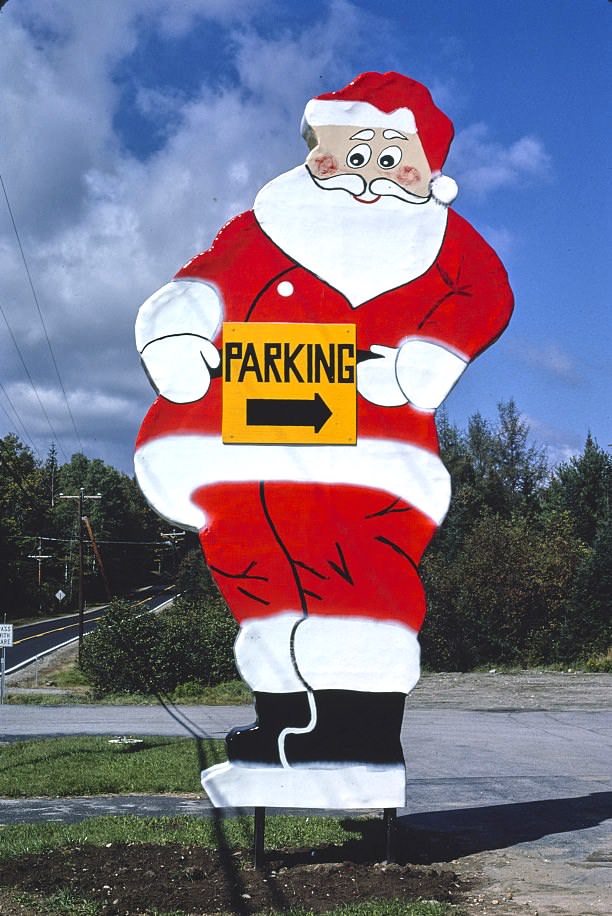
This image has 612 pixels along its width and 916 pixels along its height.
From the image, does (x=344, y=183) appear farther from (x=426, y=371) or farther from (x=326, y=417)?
(x=326, y=417)

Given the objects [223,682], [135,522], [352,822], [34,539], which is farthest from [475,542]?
[135,522]

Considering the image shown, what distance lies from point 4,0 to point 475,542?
2777cm

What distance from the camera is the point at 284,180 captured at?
6961 millimetres

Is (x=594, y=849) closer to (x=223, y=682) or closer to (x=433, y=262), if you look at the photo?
(x=433, y=262)

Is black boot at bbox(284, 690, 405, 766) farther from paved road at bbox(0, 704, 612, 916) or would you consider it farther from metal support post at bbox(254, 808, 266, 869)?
paved road at bbox(0, 704, 612, 916)

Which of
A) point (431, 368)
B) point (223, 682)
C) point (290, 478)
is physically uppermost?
point (431, 368)

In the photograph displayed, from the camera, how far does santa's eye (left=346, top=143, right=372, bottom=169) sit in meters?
Answer: 6.97

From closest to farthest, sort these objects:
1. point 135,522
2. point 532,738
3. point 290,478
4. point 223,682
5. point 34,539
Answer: point 290,478
point 532,738
point 223,682
point 34,539
point 135,522

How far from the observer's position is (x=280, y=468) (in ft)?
21.9

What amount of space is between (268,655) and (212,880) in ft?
4.96

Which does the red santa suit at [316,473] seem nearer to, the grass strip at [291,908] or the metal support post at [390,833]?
the metal support post at [390,833]

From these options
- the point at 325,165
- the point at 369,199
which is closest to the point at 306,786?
the point at 369,199

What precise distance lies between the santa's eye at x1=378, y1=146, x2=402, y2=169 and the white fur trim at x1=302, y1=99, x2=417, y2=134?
0.54ft

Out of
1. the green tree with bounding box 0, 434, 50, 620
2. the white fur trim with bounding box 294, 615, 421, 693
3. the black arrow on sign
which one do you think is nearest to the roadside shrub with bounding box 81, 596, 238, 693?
the white fur trim with bounding box 294, 615, 421, 693
